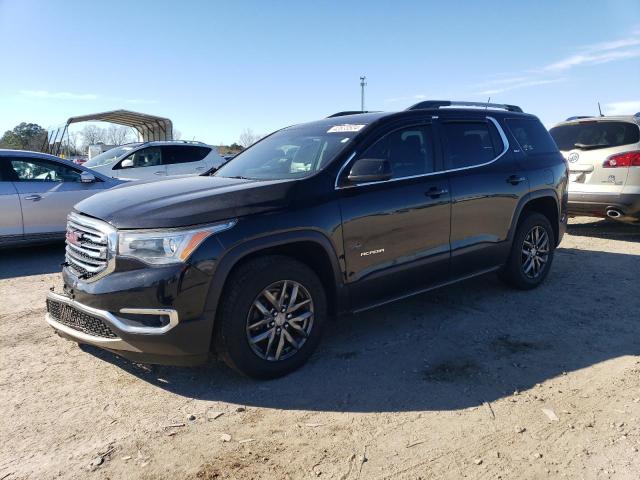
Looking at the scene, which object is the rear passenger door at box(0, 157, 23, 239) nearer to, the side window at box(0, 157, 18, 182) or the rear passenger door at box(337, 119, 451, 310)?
the side window at box(0, 157, 18, 182)

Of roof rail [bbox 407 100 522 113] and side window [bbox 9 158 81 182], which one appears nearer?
roof rail [bbox 407 100 522 113]

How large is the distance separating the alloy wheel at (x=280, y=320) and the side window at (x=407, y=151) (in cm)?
127

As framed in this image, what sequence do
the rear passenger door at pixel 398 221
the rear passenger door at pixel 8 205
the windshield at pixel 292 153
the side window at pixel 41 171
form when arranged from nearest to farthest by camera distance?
the rear passenger door at pixel 398 221
the windshield at pixel 292 153
the rear passenger door at pixel 8 205
the side window at pixel 41 171

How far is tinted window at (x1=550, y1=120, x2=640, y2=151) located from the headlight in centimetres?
710

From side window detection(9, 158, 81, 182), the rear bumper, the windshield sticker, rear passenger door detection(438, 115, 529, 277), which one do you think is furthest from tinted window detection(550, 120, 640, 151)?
side window detection(9, 158, 81, 182)

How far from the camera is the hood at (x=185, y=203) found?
10.7ft

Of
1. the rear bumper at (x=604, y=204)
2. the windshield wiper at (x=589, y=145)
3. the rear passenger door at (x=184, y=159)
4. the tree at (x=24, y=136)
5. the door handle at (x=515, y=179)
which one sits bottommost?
the rear bumper at (x=604, y=204)

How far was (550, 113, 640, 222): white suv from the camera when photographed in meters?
7.66

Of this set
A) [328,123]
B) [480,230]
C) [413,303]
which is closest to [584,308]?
[480,230]

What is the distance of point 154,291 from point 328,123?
237 centimetres

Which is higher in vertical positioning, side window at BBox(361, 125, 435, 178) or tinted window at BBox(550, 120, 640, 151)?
tinted window at BBox(550, 120, 640, 151)

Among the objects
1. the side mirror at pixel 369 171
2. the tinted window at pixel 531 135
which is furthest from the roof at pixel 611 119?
the side mirror at pixel 369 171

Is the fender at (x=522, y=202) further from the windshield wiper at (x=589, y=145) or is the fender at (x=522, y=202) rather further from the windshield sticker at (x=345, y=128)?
the windshield wiper at (x=589, y=145)

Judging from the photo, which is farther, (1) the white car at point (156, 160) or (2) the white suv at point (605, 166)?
(1) the white car at point (156, 160)
